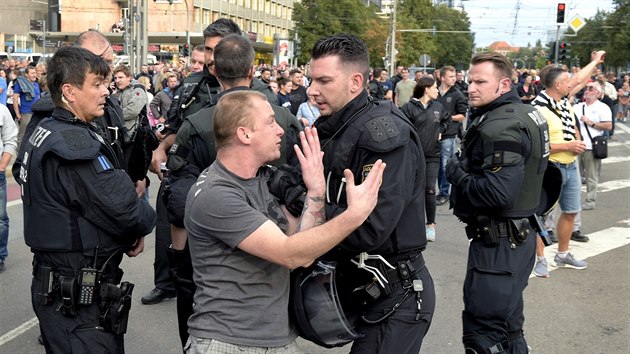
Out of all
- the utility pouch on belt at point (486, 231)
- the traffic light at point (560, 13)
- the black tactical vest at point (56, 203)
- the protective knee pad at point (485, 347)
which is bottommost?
the protective knee pad at point (485, 347)

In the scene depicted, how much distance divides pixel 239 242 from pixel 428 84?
687 cm

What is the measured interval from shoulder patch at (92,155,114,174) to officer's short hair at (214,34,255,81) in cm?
101

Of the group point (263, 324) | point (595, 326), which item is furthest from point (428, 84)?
point (263, 324)

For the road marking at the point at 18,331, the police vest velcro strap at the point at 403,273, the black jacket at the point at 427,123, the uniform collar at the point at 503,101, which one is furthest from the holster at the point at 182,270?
the black jacket at the point at 427,123

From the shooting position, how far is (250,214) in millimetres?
2494

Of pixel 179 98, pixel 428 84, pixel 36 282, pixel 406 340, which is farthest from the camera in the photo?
pixel 428 84

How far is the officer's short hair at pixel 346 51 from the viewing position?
3.07 meters

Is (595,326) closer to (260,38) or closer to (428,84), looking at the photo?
(428,84)

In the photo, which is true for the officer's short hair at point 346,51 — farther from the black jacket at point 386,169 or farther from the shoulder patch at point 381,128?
the shoulder patch at point 381,128

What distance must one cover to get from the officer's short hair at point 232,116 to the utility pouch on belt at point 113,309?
3.79 ft

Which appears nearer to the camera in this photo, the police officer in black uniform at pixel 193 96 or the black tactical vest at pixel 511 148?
the black tactical vest at pixel 511 148

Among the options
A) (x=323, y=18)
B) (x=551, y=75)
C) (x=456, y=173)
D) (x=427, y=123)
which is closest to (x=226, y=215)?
(x=456, y=173)

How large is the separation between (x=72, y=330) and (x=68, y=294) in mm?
189

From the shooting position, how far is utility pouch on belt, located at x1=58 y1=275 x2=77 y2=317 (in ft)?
10.4
